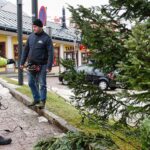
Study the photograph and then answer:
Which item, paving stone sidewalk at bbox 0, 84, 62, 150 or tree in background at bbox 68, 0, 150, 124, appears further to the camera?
paving stone sidewalk at bbox 0, 84, 62, 150

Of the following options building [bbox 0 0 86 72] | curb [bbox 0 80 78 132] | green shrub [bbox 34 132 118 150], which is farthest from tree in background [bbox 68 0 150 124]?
building [bbox 0 0 86 72]

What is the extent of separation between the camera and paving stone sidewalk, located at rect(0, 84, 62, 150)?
7.06m

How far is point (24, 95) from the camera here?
12.3 m

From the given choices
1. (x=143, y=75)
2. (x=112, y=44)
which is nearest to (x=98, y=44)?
(x=112, y=44)

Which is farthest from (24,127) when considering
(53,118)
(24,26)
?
(24,26)

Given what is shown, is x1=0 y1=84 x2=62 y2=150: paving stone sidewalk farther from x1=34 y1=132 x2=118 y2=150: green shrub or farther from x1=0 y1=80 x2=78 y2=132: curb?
x1=34 y1=132 x2=118 y2=150: green shrub

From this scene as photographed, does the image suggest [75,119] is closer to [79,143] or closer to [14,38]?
[79,143]

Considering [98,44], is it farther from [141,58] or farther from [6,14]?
[6,14]

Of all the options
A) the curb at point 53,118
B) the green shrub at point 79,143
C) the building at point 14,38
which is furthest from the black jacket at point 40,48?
the building at point 14,38

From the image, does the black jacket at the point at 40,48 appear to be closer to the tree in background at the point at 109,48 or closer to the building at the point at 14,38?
the tree in background at the point at 109,48

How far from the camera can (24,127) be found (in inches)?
328

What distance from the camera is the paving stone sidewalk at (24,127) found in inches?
278

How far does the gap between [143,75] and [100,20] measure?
1.45 meters

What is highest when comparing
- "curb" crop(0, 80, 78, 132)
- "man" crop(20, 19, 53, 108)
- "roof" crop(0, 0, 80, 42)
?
"roof" crop(0, 0, 80, 42)
